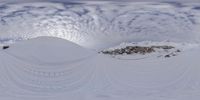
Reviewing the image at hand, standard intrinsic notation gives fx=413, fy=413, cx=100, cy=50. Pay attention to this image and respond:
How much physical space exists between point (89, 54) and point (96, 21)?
1.49 meters

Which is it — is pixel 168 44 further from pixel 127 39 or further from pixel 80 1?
pixel 80 1

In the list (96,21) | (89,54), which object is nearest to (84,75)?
(89,54)

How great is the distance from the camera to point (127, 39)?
16203mm

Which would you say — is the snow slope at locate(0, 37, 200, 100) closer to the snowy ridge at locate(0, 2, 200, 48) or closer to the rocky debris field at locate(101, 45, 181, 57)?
the snowy ridge at locate(0, 2, 200, 48)

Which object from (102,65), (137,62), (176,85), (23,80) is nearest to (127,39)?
(137,62)

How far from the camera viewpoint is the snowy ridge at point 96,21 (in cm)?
1273

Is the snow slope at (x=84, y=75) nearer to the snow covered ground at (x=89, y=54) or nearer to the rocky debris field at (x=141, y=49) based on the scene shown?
the snow covered ground at (x=89, y=54)

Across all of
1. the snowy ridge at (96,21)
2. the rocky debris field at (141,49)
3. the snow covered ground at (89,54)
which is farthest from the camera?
the rocky debris field at (141,49)

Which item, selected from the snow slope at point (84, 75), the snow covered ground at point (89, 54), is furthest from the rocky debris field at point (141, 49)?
the snow slope at point (84, 75)

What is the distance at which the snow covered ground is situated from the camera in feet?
41.0

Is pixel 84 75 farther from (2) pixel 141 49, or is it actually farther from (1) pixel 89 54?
(2) pixel 141 49

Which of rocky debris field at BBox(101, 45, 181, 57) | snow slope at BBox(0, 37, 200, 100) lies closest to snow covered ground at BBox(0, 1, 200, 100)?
snow slope at BBox(0, 37, 200, 100)

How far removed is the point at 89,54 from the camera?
47.9 feet

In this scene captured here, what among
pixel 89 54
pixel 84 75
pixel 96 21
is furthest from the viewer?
pixel 89 54
